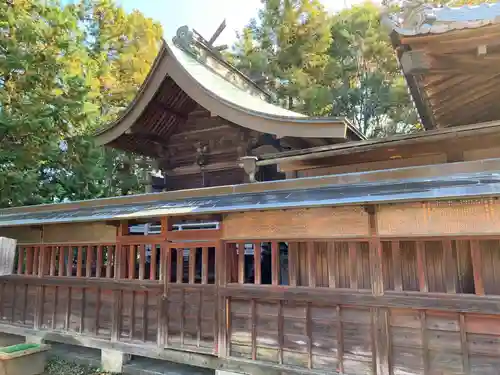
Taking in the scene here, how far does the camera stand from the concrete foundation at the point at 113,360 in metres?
7.16

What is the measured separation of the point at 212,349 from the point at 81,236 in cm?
379

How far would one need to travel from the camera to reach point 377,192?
480 cm

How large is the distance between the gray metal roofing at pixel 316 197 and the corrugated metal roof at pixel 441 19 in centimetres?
164

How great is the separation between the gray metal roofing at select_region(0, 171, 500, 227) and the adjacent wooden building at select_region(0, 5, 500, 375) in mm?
32

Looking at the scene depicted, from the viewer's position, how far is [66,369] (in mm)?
7660

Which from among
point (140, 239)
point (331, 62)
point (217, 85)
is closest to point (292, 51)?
point (331, 62)

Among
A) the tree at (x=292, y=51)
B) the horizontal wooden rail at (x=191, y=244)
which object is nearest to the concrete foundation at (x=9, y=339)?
the horizontal wooden rail at (x=191, y=244)

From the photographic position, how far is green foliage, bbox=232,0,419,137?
22203mm

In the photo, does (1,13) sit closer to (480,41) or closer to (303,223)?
(303,223)

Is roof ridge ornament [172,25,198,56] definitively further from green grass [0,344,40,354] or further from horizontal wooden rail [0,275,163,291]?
green grass [0,344,40,354]

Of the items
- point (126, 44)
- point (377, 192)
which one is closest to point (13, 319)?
point (377, 192)

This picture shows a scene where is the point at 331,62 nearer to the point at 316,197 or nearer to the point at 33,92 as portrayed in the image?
the point at 33,92

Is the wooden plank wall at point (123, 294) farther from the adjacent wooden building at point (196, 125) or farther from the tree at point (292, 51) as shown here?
the tree at point (292, 51)

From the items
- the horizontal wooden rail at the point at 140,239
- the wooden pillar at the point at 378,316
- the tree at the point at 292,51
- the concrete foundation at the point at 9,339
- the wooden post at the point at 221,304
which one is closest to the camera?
the wooden pillar at the point at 378,316
